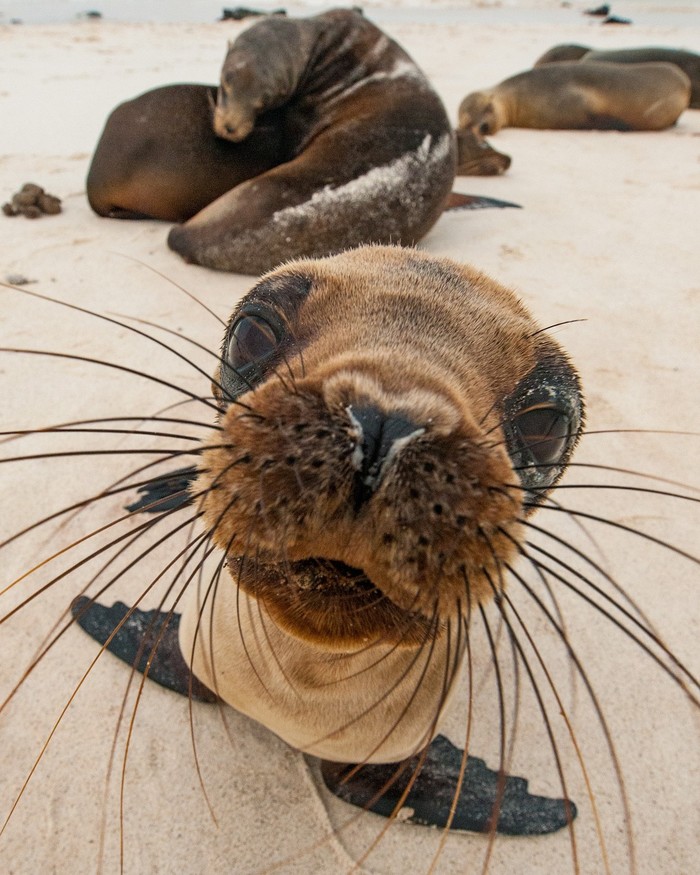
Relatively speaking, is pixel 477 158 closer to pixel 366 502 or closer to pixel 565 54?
pixel 565 54

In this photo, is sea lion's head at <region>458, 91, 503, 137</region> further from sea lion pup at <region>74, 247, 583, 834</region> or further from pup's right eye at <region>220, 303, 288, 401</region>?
pup's right eye at <region>220, 303, 288, 401</region>

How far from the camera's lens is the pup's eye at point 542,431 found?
5.60ft

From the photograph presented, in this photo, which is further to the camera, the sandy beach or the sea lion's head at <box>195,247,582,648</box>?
the sandy beach

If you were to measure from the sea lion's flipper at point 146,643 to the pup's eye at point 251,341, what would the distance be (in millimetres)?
868

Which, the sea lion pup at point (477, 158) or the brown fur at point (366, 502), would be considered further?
the sea lion pup at point (477, 158)

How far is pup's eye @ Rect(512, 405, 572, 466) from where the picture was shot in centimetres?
171

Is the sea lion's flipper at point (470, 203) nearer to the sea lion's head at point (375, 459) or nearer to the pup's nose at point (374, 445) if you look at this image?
the sea lion's head at point (375, 459)

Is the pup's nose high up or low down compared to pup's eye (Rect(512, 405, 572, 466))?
up

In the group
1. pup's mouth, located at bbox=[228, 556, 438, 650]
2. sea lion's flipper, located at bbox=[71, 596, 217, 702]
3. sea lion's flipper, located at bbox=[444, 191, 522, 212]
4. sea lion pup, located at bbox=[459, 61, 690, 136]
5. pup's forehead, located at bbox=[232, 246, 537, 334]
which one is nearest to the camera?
pup's mouth, located at bbox=[228, 556, 438, 650]


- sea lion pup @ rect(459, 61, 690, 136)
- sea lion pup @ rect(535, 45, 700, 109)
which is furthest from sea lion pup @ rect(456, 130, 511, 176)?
sea lion pup @ rect(535, 45, 700, 109)

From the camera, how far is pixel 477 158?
303 inches

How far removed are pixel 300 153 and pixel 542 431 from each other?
179 inches

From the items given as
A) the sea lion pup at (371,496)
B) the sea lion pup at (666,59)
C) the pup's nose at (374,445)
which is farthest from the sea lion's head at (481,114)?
the pup's nose at (374,445)

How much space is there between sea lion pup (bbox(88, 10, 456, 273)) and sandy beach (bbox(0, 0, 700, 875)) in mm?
322
